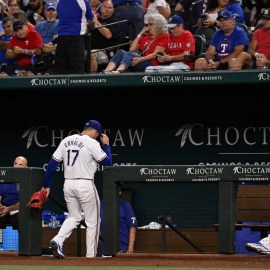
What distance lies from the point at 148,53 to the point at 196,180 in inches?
135

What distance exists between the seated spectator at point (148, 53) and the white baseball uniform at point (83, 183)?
2.63 m

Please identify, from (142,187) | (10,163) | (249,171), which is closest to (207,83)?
(142,187)

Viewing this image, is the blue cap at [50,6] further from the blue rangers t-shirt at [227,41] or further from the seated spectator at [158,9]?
the blue rangers t-shirt at [227,41]

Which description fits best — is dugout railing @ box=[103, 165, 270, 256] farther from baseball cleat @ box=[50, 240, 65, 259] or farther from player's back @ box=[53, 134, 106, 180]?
baseball cleat @ box=[50, 240, 65, 259]

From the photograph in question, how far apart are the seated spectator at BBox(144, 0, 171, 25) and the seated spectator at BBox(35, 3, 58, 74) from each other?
4.62ft

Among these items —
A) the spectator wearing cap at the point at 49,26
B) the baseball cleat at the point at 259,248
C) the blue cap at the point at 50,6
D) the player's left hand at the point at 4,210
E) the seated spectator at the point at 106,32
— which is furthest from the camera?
the blue cap at the point at 50,6

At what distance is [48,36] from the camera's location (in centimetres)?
1572

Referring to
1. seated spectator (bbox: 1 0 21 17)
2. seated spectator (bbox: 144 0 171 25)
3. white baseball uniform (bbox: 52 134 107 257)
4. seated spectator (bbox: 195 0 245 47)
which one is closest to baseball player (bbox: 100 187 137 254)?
white baseball uniform (bbox: 52 134 107 257)

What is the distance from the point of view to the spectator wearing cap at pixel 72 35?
13.7 metres

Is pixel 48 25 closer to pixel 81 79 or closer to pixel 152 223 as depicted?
pixel 81 79

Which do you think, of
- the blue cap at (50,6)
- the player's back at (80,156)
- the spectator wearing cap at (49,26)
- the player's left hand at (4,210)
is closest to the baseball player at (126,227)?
the player's back at (80,156)

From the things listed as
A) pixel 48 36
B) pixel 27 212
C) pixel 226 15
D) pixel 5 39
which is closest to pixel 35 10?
pixel 48 36

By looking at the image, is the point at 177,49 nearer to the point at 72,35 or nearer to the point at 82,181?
the point at 72,35

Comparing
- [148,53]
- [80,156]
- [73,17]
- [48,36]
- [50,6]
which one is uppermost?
[50,6]
